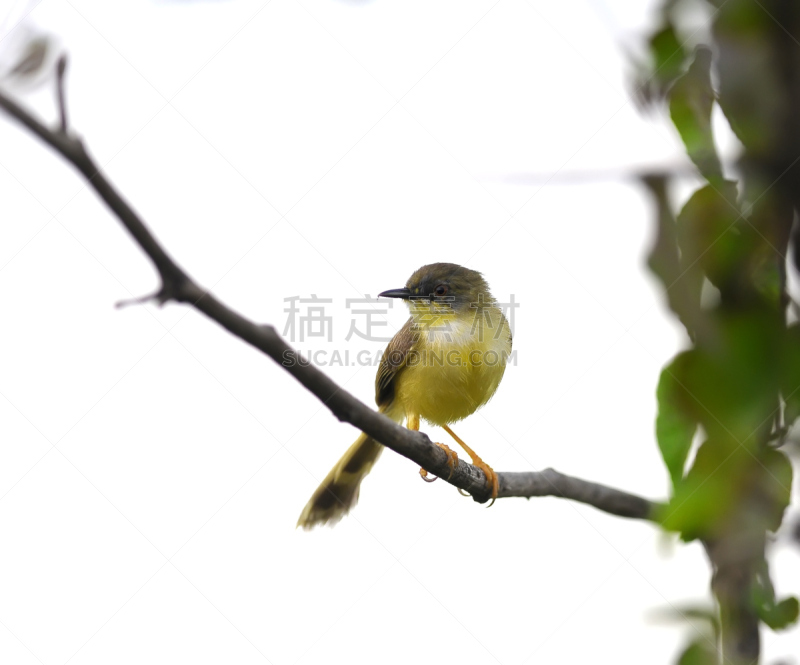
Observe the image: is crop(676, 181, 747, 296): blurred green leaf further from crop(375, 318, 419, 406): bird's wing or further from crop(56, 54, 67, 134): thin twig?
crop(375, 318, 419, 406): bird's wing

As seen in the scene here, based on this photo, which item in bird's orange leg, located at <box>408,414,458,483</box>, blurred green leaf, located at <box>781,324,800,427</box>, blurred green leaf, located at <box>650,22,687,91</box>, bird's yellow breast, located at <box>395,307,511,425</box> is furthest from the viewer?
bird's yellow breast, located at <box>395,307,511,425</box>

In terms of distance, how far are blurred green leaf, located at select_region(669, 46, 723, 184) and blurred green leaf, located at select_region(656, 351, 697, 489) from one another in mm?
372

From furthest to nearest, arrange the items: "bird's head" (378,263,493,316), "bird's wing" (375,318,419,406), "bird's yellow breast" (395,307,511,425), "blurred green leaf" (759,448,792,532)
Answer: "bird's head" (378,263,493,316)
"bird's wing" (375,318,419,406)
"bird's yellow breast" (395,307,511,425)
"blurred green leaf" (759,448,792,532)

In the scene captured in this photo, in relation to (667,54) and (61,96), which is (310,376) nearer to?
(61,96)

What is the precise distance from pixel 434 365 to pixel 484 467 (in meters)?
0.79

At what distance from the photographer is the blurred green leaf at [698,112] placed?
131 cm

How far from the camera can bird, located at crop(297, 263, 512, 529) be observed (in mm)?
5195

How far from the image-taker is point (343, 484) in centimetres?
617

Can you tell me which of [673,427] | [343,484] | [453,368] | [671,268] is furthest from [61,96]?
[343,484]

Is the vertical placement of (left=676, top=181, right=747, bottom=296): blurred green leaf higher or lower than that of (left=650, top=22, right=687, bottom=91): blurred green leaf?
lower

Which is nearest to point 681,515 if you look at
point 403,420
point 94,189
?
point 94,189

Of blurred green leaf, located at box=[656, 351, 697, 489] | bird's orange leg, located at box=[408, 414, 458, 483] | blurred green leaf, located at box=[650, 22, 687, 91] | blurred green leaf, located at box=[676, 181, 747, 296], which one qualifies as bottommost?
bird's orange leg, located at box=[408, 414, 458, 483]

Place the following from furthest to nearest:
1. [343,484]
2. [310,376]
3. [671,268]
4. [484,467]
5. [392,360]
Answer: [343,484]
[392,360]
[484,467]
[310,376]
[671,268]

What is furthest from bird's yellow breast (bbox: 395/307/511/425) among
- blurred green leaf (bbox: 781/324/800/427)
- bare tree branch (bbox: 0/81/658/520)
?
blurred green leaf (bbox: 781/324/800/427)
